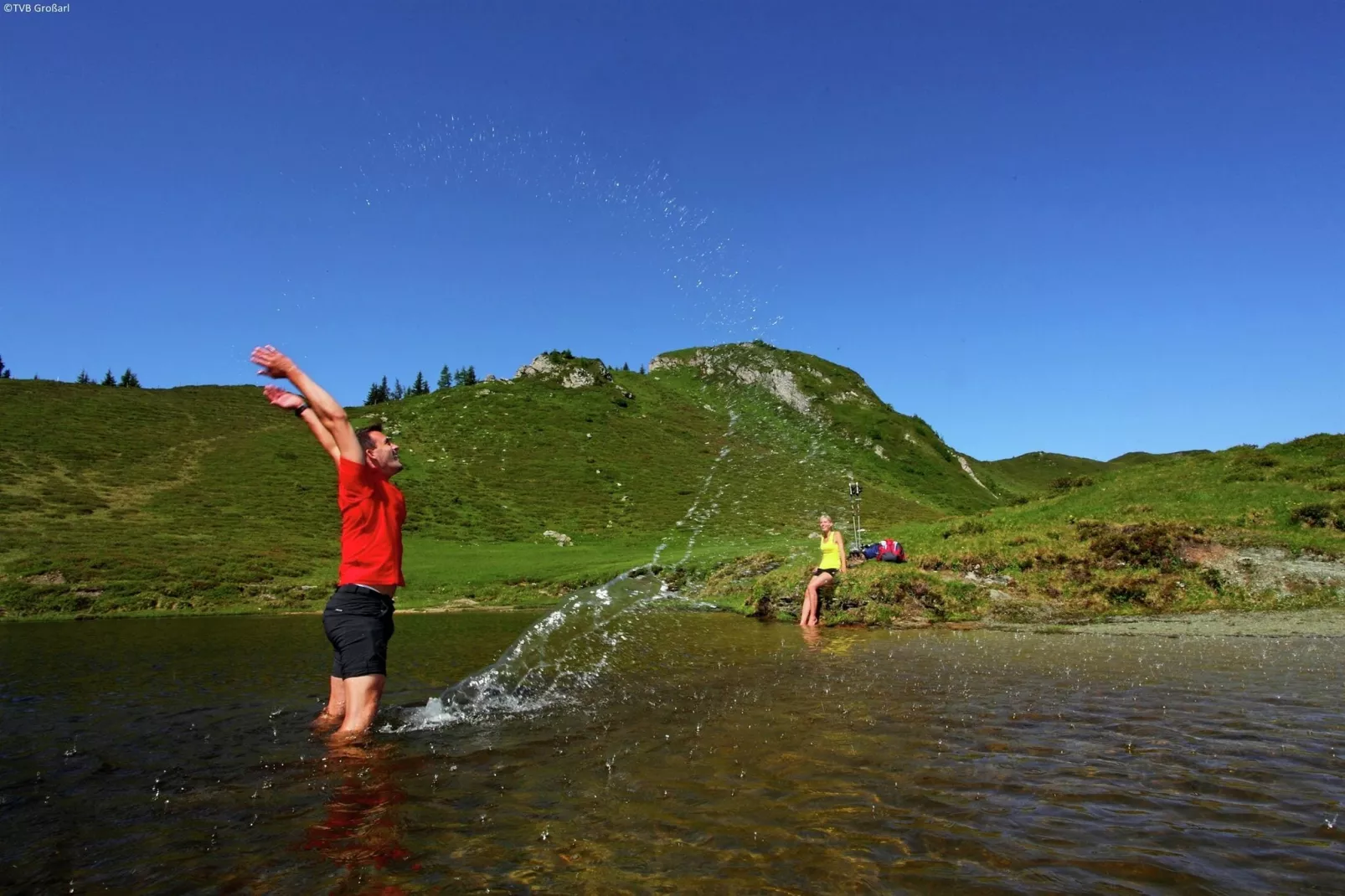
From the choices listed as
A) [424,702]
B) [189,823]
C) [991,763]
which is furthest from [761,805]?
[424,702]

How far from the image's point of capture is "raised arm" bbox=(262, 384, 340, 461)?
705 centimetres

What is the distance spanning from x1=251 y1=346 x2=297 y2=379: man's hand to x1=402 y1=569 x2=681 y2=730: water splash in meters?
4.15

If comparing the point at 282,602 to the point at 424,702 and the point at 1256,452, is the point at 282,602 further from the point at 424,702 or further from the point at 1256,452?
the point at 1256,452

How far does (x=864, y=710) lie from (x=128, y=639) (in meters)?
19.6

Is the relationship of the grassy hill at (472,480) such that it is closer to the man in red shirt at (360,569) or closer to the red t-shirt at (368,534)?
the man in red shirt at (360,569)

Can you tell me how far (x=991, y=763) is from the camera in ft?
19.5

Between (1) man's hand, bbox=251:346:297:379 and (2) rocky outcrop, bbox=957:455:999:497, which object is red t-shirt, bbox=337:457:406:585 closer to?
(1) man's hand, bbox=251:346:297:379

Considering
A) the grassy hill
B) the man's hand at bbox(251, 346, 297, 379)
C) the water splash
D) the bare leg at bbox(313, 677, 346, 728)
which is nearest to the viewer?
the man's hand at bbox(251, 346, 297, 379)

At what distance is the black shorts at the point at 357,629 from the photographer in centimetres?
733

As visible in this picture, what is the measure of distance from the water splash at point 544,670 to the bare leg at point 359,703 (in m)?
0.95

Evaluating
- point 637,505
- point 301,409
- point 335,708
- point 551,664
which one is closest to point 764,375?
point 637,505

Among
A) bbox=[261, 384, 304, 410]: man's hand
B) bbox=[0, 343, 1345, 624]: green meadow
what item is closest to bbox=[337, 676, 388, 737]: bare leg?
bbox=[261, 384, 304, 410]: man's hand

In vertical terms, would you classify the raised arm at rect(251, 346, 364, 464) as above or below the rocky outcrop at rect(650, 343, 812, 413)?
below

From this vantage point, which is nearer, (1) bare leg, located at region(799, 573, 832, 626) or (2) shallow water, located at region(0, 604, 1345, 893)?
(2) shallow water, located at region(0, 604, 1345, 893)
